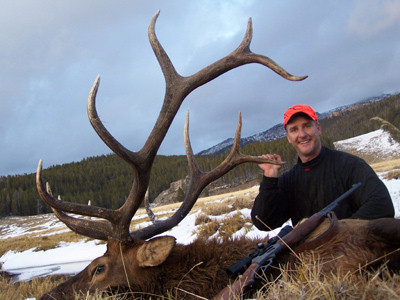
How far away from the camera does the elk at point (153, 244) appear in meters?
2.93

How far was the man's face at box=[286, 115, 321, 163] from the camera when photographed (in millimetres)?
3744

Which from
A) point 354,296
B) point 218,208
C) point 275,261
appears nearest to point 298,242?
point 275,261

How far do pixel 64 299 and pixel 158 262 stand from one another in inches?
39.3

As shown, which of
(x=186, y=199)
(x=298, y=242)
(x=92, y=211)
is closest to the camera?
(x=298, y=242)

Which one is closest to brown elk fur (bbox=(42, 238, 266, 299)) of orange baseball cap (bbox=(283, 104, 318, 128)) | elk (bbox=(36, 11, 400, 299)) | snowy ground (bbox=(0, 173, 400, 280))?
elk (bbox=(36, 11, 400, 299))

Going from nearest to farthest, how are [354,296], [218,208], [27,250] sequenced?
[354,296]
[218,208]
[27,250]

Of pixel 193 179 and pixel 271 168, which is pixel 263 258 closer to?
pixel 271 168

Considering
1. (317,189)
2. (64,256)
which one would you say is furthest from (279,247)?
(64,256)

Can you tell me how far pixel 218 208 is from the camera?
13.4m

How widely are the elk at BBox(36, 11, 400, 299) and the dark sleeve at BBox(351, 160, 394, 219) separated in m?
1.03

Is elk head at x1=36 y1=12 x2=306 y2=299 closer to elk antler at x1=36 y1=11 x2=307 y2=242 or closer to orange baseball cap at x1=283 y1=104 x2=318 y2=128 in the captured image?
elk antler at x1=36 y1=11 x2=307 y2=242

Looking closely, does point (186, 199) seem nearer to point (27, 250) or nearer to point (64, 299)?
point (64, 299)

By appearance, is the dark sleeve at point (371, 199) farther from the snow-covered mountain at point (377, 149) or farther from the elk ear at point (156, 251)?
the snow-covered mountain at point (377, 149)

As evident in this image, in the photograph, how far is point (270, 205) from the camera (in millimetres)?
3641
